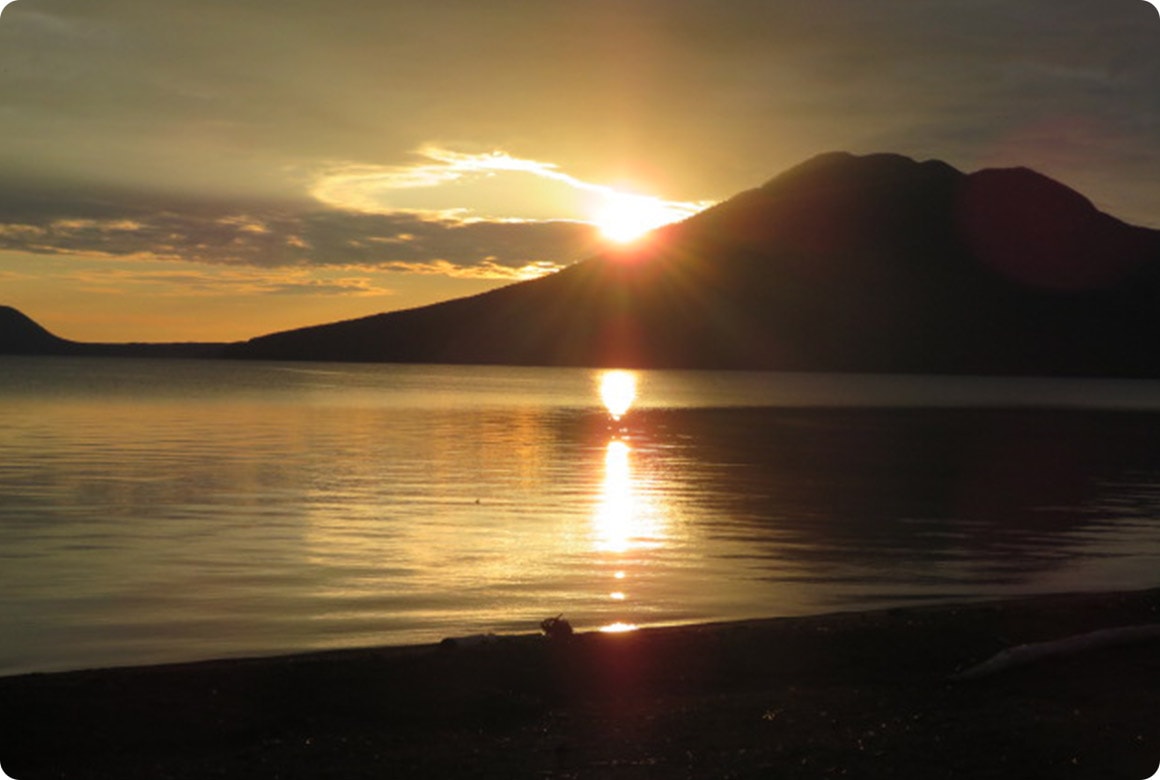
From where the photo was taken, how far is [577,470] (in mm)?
46625

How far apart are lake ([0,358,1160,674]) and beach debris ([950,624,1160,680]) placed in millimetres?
5804

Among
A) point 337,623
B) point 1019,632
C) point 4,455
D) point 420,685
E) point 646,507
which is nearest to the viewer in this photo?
point 420,685

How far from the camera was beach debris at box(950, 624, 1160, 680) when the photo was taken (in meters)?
12.5

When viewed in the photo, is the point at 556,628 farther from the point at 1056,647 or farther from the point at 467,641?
the point at 1056,647

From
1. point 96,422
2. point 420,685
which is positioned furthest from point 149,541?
point 96,422

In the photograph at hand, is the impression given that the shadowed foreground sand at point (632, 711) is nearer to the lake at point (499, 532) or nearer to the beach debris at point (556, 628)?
the beach debris at point (556, 628)

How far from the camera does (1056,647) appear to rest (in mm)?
12922

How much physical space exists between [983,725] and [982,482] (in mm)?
35310

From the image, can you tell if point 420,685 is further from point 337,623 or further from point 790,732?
point 337,623

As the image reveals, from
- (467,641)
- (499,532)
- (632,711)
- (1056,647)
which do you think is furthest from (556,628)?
(499,532)

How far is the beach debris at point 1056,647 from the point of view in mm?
12453

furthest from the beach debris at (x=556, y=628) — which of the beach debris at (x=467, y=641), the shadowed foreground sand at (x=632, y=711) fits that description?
the beach debris at (x=467, y=641)

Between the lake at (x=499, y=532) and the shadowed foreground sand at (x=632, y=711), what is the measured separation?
323cm

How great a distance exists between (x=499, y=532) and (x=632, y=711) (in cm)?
1673
